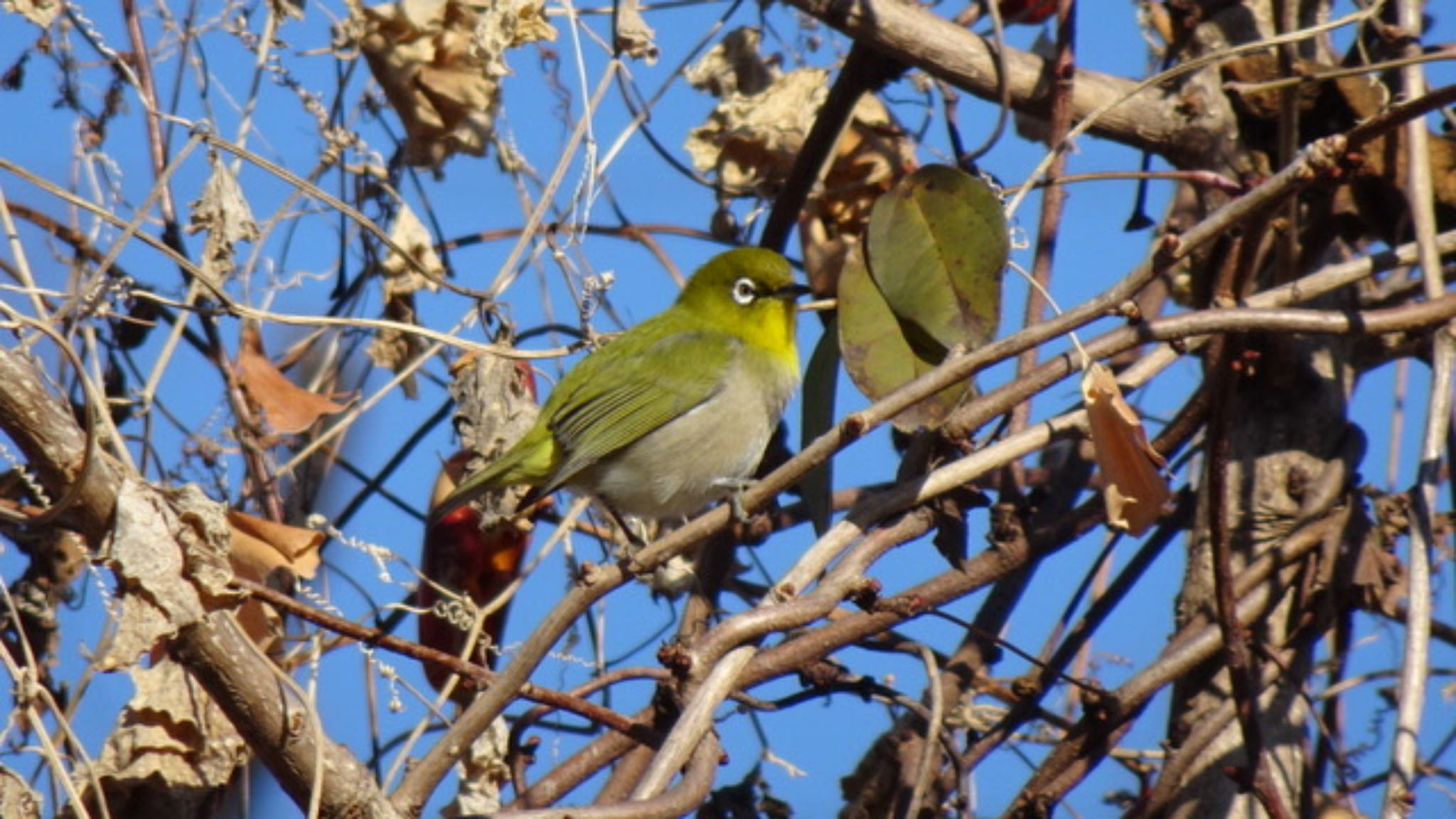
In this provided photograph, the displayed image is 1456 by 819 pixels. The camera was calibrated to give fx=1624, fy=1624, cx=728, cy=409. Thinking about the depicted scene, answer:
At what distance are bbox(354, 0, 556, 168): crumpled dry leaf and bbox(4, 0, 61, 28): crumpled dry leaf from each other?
1.82 ft

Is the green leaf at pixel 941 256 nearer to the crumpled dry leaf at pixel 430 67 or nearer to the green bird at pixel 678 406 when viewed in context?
the crumpled dry leaf at pixel 430 67

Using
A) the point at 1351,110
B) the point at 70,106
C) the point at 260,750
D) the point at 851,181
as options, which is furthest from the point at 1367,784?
Result: the point at 70,106

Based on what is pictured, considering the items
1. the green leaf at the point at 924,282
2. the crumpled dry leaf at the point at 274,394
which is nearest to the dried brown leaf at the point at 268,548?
the crumpled dry leaf at the point at 274,394

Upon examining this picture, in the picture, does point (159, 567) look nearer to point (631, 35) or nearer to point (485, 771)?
point (485, 771)

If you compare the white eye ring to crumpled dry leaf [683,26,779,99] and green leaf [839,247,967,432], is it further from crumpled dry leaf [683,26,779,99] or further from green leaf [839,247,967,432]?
green leaf [839,247,967,432]

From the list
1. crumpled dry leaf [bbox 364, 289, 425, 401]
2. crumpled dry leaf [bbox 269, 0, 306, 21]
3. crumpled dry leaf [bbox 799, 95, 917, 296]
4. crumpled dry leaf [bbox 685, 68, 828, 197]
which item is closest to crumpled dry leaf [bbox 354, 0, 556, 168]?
crumpled dry leaf [bbox 269, 0, 306, 21]

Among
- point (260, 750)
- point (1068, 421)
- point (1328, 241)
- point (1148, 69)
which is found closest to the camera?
point (260, 750)

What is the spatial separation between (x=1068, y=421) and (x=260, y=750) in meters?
1.24

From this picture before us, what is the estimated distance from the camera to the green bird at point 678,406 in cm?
364

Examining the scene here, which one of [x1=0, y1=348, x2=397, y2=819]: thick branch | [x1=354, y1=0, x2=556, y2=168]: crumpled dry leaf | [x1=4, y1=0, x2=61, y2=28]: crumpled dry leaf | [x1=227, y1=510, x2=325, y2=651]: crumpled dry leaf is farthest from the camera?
[x1=354, y1=0, x2=556, y2=168]: crumpled dry leaf

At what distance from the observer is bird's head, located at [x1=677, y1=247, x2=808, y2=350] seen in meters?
3.86

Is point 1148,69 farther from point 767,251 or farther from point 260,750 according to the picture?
point 260,750

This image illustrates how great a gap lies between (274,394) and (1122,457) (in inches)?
72.9

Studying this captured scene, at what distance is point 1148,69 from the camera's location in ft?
13.0
